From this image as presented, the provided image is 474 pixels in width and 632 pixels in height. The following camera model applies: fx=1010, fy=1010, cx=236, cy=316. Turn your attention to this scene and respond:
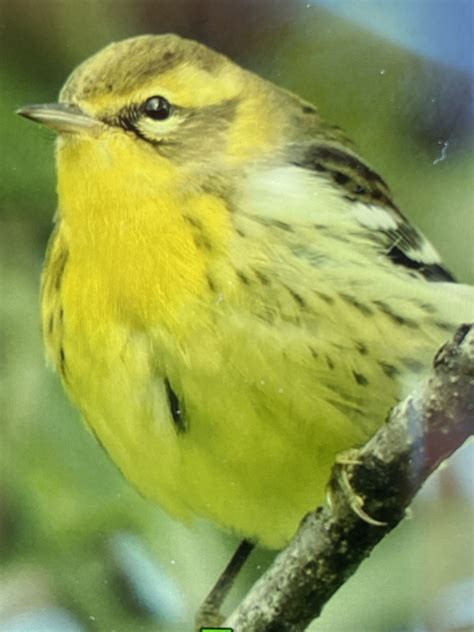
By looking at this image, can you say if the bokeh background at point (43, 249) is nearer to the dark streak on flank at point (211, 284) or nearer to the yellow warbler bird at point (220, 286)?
the yellow warbler bird at point (220, 286)

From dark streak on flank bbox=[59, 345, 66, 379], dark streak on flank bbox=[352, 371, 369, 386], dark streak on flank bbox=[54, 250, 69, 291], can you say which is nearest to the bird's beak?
dark streak on flank bbox=[54, 250, 69, 291]

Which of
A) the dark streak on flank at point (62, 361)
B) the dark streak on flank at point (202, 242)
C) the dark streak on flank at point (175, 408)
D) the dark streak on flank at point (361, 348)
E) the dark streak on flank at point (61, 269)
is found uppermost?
the dark streak on flank at point (202, 242)

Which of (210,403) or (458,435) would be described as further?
(210,403)

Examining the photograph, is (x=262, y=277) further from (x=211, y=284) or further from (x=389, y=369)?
(x=389, y=369)

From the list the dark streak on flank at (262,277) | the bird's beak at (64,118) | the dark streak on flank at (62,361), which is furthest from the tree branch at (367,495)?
the bird's beak at (64,118)

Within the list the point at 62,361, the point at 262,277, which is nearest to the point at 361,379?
the point at 262,277

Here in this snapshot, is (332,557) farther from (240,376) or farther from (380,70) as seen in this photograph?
(380,70)

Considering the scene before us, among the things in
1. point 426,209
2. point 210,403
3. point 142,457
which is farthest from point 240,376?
point 426,209
